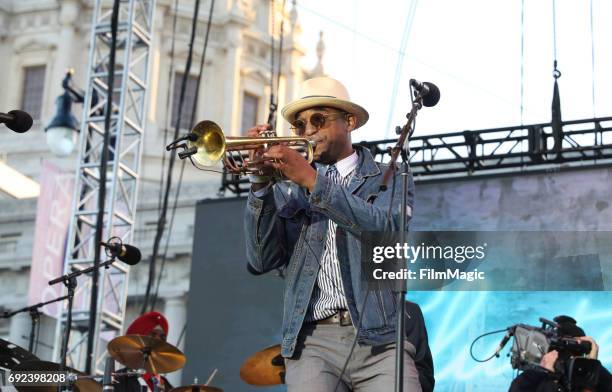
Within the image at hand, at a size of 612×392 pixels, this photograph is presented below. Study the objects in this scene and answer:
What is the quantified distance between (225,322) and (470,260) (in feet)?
30.9

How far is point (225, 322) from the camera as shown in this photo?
14.5 m

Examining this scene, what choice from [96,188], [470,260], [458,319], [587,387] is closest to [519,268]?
[587,387]

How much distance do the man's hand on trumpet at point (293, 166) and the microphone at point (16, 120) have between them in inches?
90.7

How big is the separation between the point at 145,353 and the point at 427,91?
6149mm

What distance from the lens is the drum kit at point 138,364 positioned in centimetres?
778

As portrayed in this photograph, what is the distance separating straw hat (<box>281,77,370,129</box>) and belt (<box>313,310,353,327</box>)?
1040mm

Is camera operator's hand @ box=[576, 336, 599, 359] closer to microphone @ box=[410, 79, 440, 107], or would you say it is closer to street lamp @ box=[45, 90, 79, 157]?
microphone @ box=[410, 79, 440, 107]

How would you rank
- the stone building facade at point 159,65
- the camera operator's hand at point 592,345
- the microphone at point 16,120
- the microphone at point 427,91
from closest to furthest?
the microphone at point 427,91
the microphone at point 16,120
the camera operator's hand at point 592,345
the stone building facade at point 159,65

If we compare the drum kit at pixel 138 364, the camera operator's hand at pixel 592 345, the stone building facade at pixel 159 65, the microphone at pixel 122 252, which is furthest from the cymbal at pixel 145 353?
the stone building facade at pixel 159 65

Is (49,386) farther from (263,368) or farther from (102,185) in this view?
(102,185)

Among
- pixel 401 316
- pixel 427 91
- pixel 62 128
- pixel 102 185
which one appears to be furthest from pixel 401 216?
pixel 62 128

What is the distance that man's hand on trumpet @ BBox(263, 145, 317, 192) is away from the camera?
495 centimetres

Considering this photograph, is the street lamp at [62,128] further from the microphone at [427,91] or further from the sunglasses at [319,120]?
the sunglasses at [319,120]

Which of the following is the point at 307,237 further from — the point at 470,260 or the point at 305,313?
the point at 470,260
